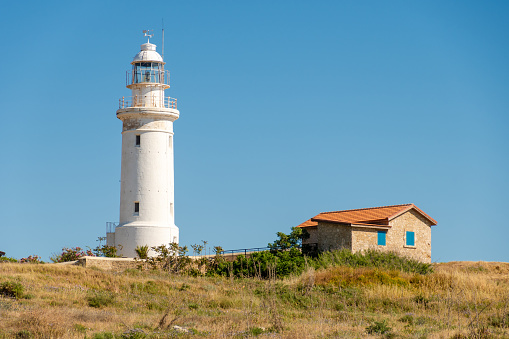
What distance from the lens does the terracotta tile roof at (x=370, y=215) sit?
32.6 metres

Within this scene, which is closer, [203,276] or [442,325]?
[442,325]

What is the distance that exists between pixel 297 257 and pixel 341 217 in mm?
4093

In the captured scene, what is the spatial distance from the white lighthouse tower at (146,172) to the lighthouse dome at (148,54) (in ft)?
1.01

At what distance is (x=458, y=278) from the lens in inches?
977

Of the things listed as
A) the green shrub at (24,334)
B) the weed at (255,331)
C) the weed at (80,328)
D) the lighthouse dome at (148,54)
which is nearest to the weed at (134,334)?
the weed at (80,328)

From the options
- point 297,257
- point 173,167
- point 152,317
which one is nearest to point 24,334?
point 152,317

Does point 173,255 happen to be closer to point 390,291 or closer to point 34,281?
point 34,281

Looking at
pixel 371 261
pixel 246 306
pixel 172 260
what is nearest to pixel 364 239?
pixel 371 261

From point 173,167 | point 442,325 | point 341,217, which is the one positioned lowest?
point 442,325

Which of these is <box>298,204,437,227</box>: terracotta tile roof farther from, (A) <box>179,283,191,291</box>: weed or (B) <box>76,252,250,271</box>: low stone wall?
(A) <box>179,283,191,291</box>: weed

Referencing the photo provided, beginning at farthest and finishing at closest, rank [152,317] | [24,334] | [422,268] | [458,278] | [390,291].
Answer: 1. [422,268]
2. [458,278]
3. [390,291]
4. [152,317]
5. [24,334]

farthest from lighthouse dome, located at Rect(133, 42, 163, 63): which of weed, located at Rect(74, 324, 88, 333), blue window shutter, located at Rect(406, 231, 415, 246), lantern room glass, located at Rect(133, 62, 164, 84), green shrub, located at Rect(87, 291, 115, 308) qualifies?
weed, located at Rect(74, 324, 88, 333)

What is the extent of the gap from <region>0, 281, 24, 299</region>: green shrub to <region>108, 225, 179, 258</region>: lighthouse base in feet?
44.1

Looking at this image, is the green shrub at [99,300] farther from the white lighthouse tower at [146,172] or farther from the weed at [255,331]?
the white lighthouse tower at [146,172]
